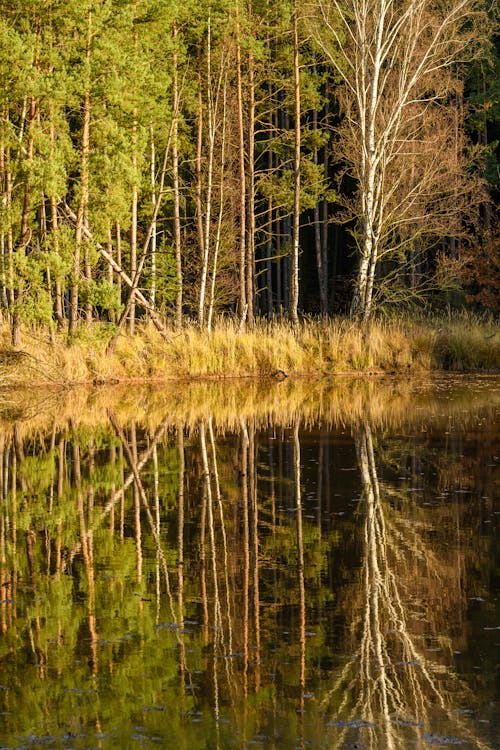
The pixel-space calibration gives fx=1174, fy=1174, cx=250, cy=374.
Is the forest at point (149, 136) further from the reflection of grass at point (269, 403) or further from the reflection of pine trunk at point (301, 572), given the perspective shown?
the reflection of pine trunk at point (301, 572)

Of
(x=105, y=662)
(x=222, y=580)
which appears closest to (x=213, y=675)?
(x=105, y=662)

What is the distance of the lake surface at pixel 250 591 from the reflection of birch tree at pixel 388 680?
0.05 feet

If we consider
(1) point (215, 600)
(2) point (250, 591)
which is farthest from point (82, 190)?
(1) point (215, 600)

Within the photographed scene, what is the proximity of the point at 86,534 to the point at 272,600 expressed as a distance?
2.74 metres

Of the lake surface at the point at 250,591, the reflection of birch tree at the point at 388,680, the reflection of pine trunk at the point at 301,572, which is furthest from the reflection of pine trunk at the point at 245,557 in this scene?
the reflection of birch tree at the point at 388,680

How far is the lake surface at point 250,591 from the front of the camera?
5.77 meters

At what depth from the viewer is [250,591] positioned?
26.3 feet

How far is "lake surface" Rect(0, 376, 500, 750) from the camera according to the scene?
5.77m

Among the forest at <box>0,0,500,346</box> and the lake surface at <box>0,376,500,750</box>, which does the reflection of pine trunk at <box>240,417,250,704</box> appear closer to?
the lake surface at <box>0,376,500,750</box>

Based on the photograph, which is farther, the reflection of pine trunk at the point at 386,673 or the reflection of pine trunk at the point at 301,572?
the reflection of pine trunk at the point at 301,572

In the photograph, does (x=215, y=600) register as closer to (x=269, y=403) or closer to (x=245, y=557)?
(x=245, y=557)

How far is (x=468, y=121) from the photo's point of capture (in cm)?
4659

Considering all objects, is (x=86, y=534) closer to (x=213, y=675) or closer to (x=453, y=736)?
(x=213, y=675)

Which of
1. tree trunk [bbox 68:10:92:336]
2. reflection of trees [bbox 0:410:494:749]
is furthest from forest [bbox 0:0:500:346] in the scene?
reflection of trees [bbox 0:410:494:749]
